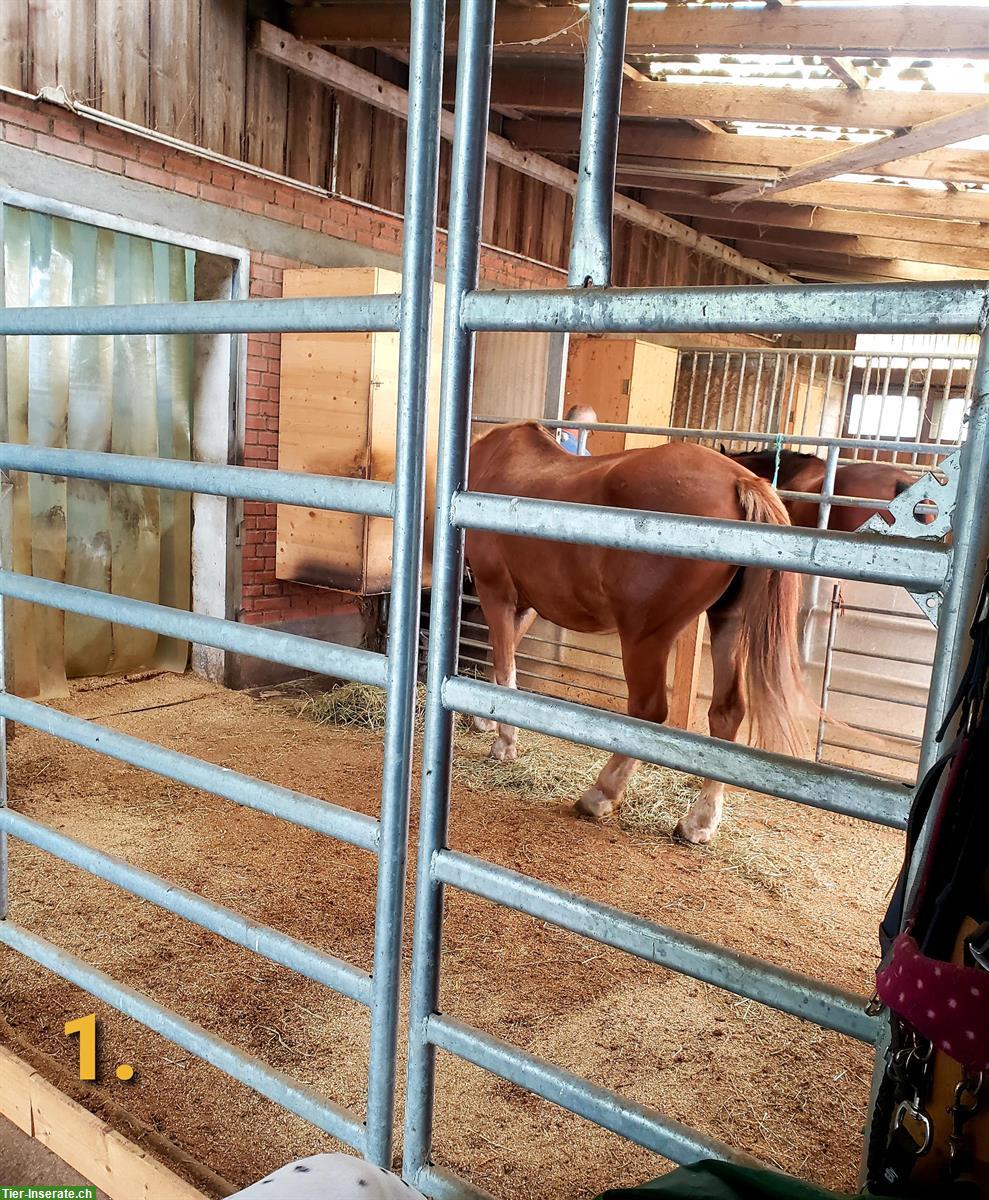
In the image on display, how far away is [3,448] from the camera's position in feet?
5.85

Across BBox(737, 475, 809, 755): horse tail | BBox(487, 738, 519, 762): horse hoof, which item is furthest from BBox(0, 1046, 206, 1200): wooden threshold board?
BBox(487, 738, 519, 762): horse hoof

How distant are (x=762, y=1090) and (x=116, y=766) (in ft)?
10.6

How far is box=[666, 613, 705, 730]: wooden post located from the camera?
4766mm

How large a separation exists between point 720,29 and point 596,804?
3727 mm

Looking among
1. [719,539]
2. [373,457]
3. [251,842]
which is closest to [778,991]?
[719,539]

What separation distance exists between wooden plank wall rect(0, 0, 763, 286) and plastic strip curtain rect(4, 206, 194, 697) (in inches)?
26.9

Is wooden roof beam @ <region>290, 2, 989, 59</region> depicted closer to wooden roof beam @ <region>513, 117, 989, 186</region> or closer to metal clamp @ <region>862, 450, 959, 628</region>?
wooden roof beam @ <region>513, 117, 989, 186</region>

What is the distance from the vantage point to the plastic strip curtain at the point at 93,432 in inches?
185

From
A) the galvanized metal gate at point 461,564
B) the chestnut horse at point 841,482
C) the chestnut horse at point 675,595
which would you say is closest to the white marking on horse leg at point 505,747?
the chestnut horse at point 675,595

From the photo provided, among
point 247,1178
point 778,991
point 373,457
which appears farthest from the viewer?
point 373,457

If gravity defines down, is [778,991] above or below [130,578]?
above

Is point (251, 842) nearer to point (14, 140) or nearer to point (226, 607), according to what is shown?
point (226, 607)

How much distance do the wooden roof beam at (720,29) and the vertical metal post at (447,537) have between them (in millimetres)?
3566

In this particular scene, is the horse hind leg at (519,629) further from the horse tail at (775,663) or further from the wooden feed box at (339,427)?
the horse tail at (775,663)
